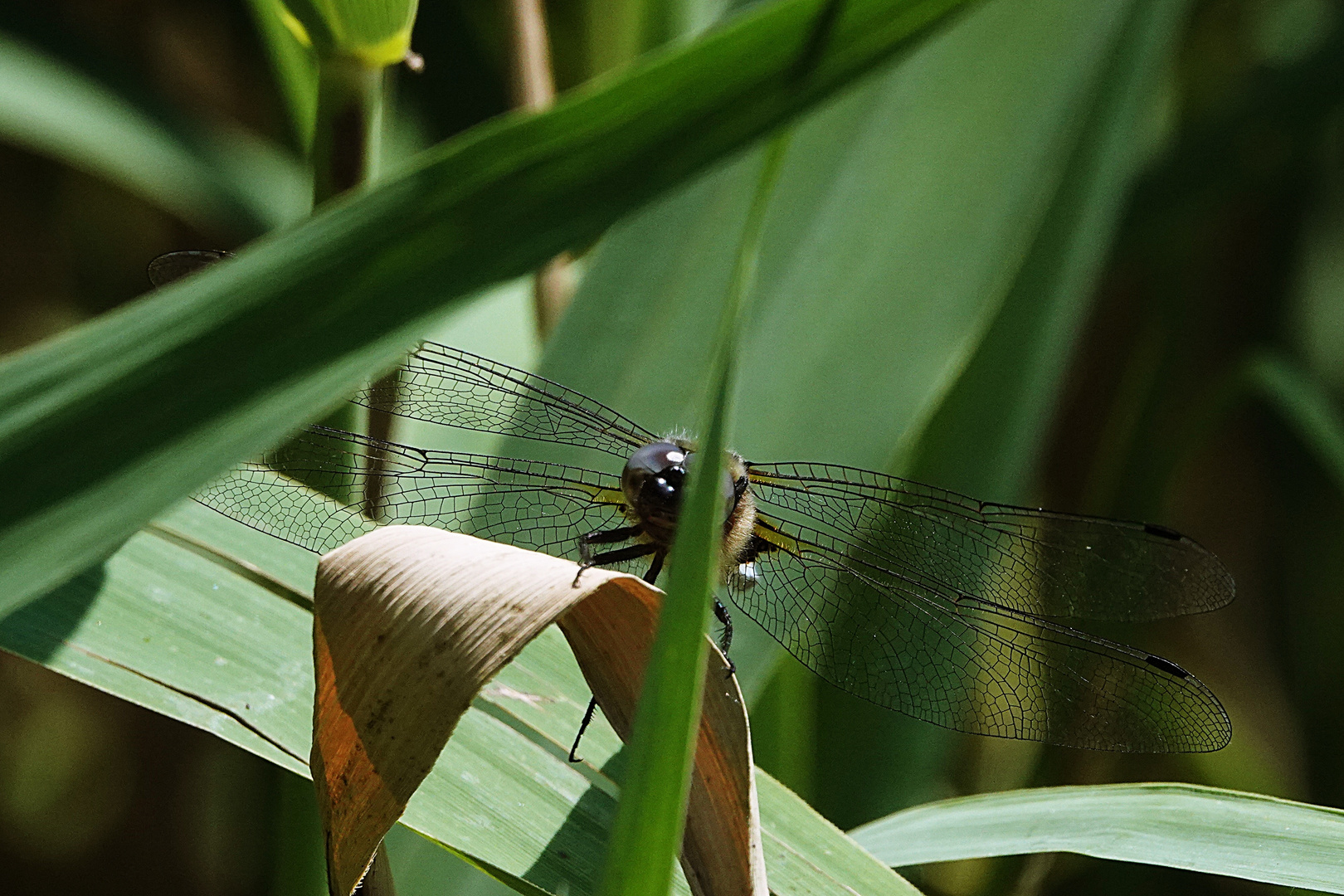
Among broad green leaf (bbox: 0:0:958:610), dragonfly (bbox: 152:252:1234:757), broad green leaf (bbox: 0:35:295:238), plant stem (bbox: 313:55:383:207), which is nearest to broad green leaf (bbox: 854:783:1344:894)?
dragonfly (bbox: 152:252:1234:757)

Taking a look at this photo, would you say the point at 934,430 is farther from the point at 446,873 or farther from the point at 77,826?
the point at 77,826

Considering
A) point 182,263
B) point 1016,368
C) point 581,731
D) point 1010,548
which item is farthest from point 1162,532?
point 182,263

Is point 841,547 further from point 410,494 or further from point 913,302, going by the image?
point 410,494

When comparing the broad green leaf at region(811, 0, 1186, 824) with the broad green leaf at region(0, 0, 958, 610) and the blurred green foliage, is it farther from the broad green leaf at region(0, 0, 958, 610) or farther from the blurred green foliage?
the broad green leaf at region(0, 0, 958, 610)

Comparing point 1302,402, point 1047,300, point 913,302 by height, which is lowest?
point 913,302

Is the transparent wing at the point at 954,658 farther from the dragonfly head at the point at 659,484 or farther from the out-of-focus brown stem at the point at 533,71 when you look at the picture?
the out-of-focus brown stem at the point at 533,71

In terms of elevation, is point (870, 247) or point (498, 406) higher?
point (870, 247)
